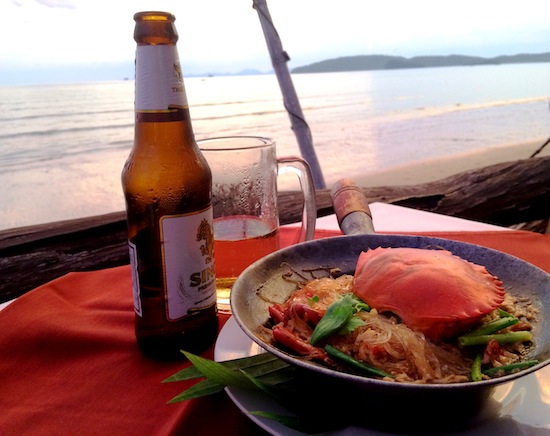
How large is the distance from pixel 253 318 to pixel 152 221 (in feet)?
0.85

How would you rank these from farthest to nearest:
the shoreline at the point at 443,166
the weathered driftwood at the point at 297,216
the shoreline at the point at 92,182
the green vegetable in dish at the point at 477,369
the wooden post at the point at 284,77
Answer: the shoreline at the point at 443,166, the shoreline at the point at 92,182, the wooden post at the point at 284,77, the weathered driftwood at the point at 297,216, the green vegetable in dish at the point at 477,369

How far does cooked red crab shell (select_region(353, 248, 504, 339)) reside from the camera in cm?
73

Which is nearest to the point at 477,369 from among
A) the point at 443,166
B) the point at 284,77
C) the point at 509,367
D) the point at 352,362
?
the point at 509,367

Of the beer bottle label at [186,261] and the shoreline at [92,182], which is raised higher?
the beer bottle label at [186,261]

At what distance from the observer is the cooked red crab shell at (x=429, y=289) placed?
0.73 m

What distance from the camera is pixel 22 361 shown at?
0.95m

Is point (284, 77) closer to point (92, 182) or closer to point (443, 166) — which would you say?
point (92, 182)

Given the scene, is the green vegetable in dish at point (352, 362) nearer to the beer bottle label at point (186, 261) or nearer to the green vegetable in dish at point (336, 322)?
the green vegetable in dish at point (336, 322)

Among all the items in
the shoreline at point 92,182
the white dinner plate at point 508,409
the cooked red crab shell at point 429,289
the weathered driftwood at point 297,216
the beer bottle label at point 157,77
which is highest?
the beer bottle label at point 157,77

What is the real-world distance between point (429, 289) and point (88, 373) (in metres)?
0.61

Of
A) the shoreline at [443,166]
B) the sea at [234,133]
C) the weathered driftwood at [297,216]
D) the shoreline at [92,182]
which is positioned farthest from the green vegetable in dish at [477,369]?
the shoreline at [443,166]

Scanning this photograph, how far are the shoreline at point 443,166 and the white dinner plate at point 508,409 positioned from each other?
743 centimetres

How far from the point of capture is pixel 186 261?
2.91ft

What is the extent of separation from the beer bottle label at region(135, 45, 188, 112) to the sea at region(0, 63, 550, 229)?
632cm
